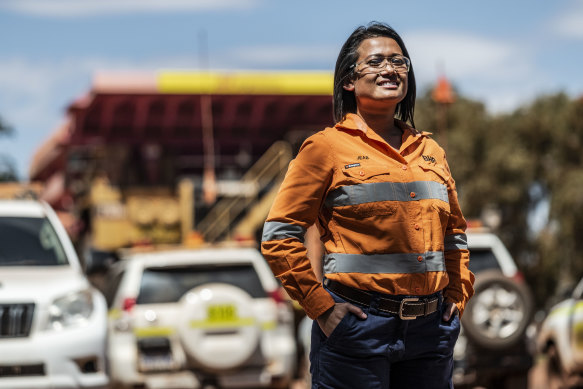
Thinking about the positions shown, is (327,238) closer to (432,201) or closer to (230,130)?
(432,201)

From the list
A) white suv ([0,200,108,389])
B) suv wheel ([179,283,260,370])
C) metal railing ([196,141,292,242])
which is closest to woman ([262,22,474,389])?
white suv ([0,200,108,389])

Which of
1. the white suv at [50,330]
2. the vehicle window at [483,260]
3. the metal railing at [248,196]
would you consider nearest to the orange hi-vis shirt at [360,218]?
the white suv at [50,330]

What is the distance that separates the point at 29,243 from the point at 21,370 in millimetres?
1475

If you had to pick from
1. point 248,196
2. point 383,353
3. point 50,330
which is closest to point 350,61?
point 383,353

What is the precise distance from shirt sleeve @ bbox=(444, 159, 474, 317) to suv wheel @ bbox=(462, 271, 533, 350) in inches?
229

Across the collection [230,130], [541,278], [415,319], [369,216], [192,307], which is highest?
[369,216]

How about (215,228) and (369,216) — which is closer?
(369,216)

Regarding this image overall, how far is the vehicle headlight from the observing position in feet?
27.6

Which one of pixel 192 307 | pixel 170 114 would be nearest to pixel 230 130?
pixel 170 114

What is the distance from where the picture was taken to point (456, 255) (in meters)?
4.36

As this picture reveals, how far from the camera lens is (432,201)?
4133mm

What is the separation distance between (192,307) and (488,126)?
35.0 m

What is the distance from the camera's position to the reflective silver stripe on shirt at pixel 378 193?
13.3 feet

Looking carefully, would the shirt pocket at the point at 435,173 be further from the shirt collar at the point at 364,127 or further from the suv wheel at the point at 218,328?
the suv wheel at the point at 218,328
